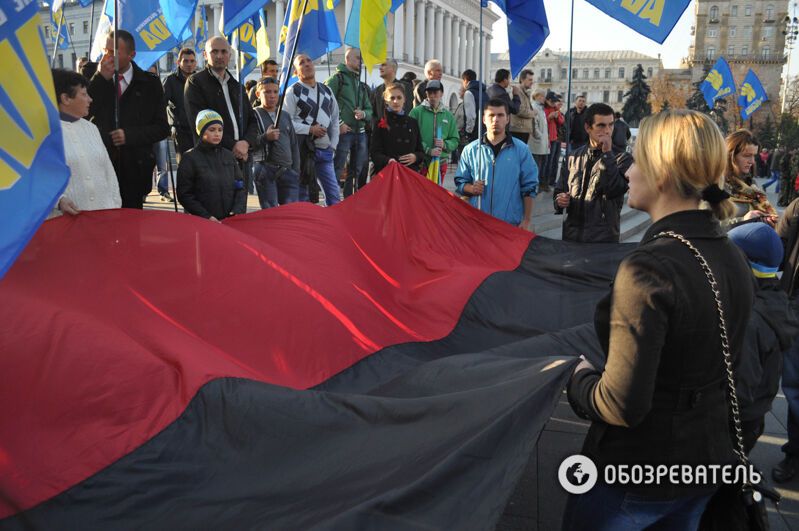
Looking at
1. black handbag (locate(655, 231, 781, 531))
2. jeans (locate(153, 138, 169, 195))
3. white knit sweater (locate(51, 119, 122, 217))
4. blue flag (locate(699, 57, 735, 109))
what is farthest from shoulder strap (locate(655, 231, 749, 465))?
blue flag (locate(699, 57, 735, 109))

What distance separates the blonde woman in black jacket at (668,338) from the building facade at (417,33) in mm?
58294

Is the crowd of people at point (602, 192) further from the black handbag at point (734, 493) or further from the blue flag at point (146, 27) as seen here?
the blue flag at point (146, 27)

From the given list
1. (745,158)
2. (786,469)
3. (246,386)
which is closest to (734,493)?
(246,386)

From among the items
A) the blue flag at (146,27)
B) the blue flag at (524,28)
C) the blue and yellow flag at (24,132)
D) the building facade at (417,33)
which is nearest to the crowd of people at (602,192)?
the blue flag at (146,27)

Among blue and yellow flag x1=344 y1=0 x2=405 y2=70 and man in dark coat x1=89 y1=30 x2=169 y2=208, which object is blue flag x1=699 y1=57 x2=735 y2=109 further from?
man in dark coat x1=89 y1=30 x2=169 y2=208

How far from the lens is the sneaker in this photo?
3.80 meters

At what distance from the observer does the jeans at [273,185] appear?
7273 millimetres

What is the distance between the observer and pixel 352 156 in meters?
9.62

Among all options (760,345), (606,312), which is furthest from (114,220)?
(760,345)

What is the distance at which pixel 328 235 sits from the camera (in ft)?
15.3

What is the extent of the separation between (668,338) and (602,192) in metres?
3.90

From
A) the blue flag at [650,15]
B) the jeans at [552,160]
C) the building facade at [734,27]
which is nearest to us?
the blue flag at [650,15]

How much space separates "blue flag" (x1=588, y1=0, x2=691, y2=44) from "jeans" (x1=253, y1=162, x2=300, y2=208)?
352 cm

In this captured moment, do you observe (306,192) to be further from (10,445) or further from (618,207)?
(10,445)
